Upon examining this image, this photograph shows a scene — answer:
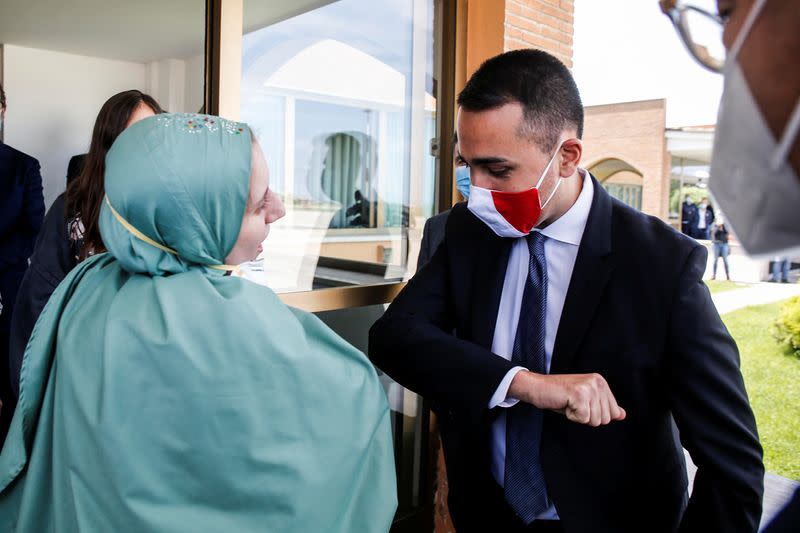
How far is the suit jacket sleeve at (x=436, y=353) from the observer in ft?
5.05

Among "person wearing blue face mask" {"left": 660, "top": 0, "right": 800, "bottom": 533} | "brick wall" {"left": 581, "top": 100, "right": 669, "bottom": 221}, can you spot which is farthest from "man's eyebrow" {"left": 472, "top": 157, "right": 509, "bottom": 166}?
"brick wall" {"left": 581, "top": 100, "right": 669, "bottom": 221}

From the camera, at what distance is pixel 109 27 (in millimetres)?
6863

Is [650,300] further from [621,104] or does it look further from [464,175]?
[621,104]

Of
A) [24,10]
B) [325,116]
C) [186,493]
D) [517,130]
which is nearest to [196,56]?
[24,10]

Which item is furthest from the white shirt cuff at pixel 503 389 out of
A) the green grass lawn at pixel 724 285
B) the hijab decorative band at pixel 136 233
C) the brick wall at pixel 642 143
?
the brick wall at pixel 642 143

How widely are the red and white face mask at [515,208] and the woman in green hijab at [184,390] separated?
586 mm

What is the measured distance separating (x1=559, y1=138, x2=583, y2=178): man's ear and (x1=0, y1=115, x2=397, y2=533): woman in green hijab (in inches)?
31.3

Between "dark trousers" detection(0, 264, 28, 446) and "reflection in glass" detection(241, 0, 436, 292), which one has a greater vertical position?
"reflection in glass" detection(241, 0, 436, 292)

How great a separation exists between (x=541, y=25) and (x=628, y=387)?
347 centimetres

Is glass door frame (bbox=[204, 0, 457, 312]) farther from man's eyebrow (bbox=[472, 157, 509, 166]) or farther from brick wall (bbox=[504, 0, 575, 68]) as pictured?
man's eyebrow (bbox=[472, 157, 509, 166])

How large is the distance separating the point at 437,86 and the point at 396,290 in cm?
123

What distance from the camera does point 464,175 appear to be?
3.38 m

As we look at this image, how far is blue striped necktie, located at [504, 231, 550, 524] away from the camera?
1.57 m

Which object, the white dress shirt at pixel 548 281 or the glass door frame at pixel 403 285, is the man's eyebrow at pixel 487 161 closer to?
the white dress shirt at pixel 548 281
